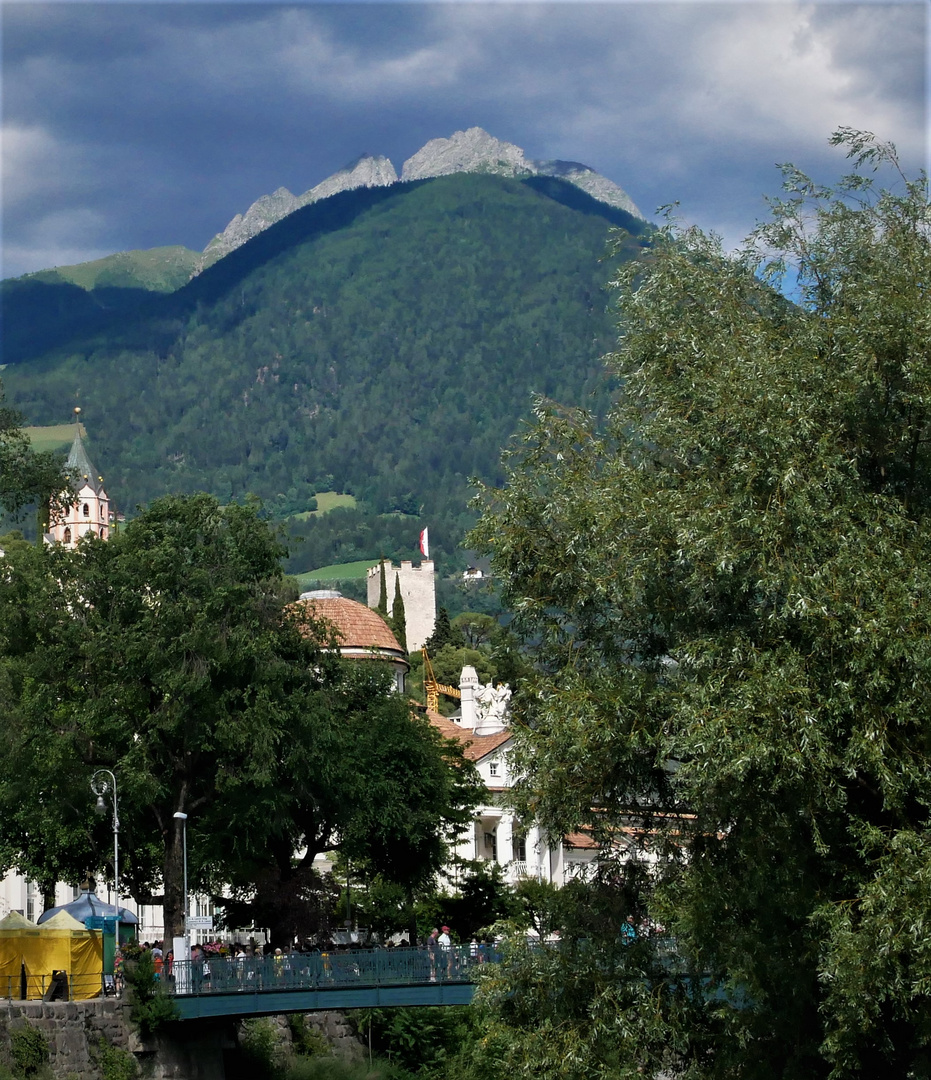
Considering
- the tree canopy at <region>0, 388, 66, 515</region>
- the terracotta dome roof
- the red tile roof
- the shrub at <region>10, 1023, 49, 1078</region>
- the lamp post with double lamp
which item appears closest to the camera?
the shrub at <region>10, 1023, 49, 1078</region>

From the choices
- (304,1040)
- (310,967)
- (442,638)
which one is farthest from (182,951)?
(442,638)

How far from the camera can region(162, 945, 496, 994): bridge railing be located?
38406 mm

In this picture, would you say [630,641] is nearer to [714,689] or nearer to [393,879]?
[714,689]

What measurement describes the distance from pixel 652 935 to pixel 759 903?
2.85 m

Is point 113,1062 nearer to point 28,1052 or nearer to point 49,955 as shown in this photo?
point 28,1052

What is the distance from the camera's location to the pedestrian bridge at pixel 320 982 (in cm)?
3819

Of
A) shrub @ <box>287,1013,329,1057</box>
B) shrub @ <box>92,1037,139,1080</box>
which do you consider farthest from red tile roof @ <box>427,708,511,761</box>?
shrub @ <box>92,1037,139,1080</box>

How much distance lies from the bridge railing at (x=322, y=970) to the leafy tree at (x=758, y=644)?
16166mm

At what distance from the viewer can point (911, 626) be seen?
65.7ft

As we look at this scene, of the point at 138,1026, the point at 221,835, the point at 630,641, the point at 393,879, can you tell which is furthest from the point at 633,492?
the point at 393,879

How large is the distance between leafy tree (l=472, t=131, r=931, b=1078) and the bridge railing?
16.2m

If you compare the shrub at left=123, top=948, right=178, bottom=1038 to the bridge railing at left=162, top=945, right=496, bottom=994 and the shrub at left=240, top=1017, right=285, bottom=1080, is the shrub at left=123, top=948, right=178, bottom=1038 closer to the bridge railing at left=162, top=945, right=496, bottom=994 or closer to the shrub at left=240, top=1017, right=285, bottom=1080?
the bridge railing at left=162, top=945, right=496, bottom=994

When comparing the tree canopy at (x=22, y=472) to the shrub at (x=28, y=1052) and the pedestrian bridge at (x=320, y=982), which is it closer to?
the pedestrian bridge at (x=320, y=982)

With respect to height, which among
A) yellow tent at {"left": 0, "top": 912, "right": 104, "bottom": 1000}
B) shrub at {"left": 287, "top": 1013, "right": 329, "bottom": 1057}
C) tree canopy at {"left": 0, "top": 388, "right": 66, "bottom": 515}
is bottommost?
shrub at {"left": 287, "top": 1013, "right": 329, "bottom": 1057}
